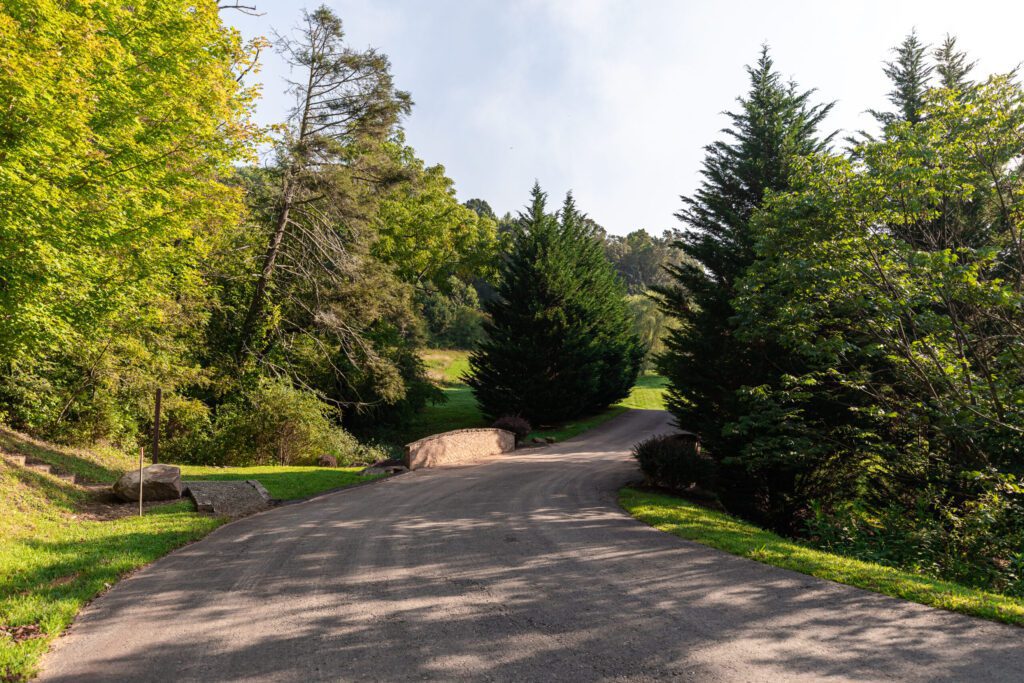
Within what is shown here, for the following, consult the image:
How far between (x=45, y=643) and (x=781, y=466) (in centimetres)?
1473

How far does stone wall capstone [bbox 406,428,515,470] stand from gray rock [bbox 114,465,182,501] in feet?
21.8

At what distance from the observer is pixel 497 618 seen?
560 centimetres

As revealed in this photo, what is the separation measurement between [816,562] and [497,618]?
16.4ft

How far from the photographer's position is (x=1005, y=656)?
16.0ft

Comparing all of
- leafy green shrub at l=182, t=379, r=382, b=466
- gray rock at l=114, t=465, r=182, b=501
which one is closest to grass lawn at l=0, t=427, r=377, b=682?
gray rock at l=114, t=465, r=182, b=501

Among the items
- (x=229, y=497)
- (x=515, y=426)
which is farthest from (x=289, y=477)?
(x=515, y=426)

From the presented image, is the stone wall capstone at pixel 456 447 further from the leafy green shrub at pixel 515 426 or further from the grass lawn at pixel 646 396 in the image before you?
the grass lawn at pixel 646 396

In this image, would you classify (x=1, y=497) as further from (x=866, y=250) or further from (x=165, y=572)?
(x=866, y=250)

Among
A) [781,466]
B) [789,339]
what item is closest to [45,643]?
[789,339]

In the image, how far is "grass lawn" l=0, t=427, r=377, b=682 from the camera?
536 cm

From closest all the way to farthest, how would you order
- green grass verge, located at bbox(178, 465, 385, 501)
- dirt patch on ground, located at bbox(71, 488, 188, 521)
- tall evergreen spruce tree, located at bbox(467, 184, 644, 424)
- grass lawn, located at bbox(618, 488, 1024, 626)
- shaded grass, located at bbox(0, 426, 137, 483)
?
1. grass lawn, located at bbox(618, 488, 1024, 626)
2. dirt patch on ground, located at bbox(71, 488, 188, 521)
3. shaded grass, located at bbox(0, 426, 137, 483)
4. green grass verge, located at bbox(178, 465, 385, 501)
5. tall evergreen spruce tree, located at bbox(467, 184, 644, 424)

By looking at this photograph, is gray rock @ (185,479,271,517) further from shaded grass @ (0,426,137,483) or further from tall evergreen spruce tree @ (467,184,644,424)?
tall evergreen spruce tree @ (467,184,644,424)

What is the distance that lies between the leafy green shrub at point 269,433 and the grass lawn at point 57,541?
4.72 m

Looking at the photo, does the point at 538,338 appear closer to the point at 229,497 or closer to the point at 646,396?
the point at 229,497
